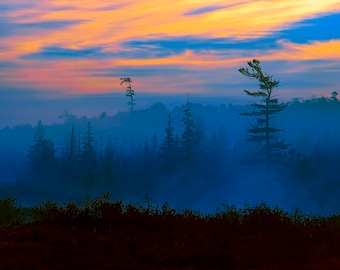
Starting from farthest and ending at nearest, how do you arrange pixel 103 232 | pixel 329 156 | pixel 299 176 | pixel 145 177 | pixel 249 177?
pixel 145 177, pixel 329 156, pixel 249 177, pixel 299 176, pixel 103 232

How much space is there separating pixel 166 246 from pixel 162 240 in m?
0.47

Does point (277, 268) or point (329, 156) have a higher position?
point (277, 268)

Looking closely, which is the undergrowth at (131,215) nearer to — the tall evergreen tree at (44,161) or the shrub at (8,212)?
the shrub at (8,212)

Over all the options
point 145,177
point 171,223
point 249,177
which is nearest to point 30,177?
point 145,177

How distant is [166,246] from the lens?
40.4 ft

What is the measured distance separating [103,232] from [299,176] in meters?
80.2

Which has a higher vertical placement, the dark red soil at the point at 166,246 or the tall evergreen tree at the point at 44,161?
the dark red soil at the point at 166,246

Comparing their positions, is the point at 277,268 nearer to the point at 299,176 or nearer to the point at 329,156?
the point at 299,176

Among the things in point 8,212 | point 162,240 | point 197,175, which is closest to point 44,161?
point 197,175

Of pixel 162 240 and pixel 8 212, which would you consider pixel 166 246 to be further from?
pixel 8 212

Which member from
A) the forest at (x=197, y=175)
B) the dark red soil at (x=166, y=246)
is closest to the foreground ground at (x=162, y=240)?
the dark red soil at (x=166, y=246)

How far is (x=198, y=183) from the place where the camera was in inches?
4503

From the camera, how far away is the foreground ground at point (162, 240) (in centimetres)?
1115

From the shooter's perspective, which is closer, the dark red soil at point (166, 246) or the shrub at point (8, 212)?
A: the dark red soil at point (166, 246)
